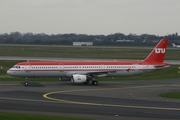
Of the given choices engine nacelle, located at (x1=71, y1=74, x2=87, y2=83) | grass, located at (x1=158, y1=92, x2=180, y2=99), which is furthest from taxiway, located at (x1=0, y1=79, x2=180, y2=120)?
grass, located at (x1=158, y1=92, x2=180, y2=99)

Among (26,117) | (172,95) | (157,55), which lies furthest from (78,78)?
(26,117)

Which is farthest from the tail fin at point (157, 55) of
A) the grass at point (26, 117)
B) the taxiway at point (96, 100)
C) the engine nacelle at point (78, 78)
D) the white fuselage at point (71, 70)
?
the grass at point (26, 117)

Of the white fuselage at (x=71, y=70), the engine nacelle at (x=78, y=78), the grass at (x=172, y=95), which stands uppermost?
the white fuselage at (x=71, y=70)

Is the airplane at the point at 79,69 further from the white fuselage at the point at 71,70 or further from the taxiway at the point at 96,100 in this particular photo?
the taxiway at the point at 96,100

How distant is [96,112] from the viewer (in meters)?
32.0

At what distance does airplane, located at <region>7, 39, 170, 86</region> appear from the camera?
5403 cm

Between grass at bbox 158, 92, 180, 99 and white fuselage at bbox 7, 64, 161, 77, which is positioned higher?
white fuselage at bbox 7, 64, 161, 77

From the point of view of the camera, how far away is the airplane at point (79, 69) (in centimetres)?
5403

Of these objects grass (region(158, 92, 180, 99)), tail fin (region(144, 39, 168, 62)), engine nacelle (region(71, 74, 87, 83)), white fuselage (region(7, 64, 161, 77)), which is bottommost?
grass (region(158, 92, 180, 99))

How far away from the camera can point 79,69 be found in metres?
54.8

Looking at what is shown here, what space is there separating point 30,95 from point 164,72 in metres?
34.3

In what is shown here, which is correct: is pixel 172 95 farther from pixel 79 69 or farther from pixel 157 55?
pixel 79 69

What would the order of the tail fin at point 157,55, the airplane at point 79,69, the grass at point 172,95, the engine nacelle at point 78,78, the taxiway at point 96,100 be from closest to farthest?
the taxiway at point 96,100
the grass at point 172,95
the engine nacelle at point 78,78
the airplane at point 79,69
the tail fin at point 157,55

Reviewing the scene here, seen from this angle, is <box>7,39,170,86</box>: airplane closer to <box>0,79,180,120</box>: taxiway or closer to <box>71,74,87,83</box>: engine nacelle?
<box>71,74,87,83</box>: engine nacelle
